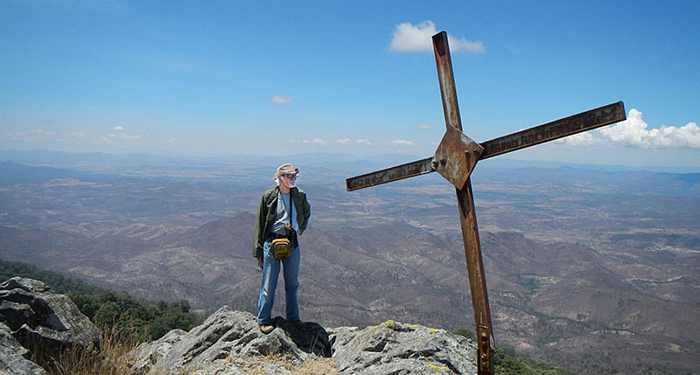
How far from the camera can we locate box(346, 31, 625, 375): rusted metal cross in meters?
3.19

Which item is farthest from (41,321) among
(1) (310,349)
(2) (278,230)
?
(1) (310,349)

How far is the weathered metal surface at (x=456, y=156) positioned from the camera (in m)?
3.54

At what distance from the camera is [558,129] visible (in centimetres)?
320

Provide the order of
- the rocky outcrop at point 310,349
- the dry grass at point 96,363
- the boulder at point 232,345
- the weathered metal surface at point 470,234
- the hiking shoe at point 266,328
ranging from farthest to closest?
the hiking shoe at point 266,328
the boulder at point 232,345
the rocky outcrop at point 310,349
the dry grass at point 96,363
the weathered metal surface at point 470,234

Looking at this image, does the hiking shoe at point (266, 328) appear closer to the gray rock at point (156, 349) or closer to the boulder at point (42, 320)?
the gray rock at point (156, 349)

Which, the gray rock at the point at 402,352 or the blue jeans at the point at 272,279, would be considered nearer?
the gray rock at the point at 402,352

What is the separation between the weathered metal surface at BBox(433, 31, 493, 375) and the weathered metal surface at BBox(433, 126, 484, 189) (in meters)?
0.07

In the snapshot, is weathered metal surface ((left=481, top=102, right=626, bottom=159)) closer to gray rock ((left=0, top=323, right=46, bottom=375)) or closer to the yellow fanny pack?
the yellow fanny pack

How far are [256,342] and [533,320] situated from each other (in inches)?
5836

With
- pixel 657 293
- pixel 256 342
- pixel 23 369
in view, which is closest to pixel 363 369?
pixel 256 342

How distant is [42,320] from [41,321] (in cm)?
2

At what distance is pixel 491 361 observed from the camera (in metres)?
3.41

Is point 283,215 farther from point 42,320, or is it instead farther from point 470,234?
point 470,234

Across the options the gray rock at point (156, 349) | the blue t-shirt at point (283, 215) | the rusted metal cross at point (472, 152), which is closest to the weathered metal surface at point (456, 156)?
the rusted metal cross at point (472, 152)
